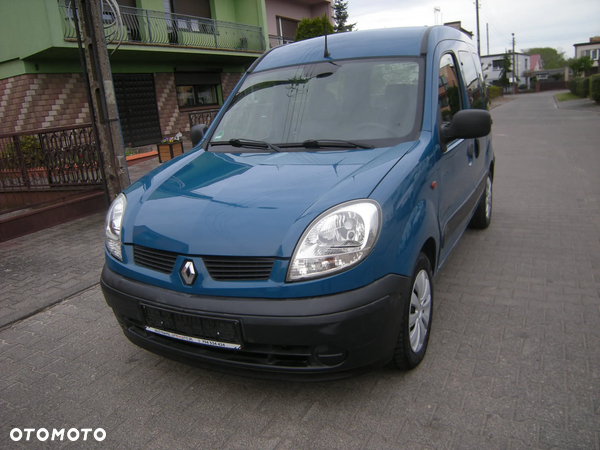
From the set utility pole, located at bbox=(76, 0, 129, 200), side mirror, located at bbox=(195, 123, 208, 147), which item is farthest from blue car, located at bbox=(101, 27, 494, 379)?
utility pole, located at bbox=(76, 0, 129, 200)

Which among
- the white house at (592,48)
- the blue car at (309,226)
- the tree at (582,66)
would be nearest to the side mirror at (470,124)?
the blue car at (309,226)

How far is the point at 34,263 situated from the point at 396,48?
447 cm

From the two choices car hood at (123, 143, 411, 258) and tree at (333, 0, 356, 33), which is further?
tree at (333, 0, 356, 33)

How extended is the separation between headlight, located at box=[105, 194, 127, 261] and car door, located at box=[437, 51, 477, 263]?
1.99 metres

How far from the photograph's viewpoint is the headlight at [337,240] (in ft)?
7.54

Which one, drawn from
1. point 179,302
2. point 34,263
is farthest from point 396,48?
point 34,263

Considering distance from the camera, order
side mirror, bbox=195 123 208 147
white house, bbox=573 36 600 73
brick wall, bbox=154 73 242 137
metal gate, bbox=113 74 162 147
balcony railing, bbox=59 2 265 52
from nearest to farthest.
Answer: side mirror, bbox=195 123 208 147
balcony railing, bbox=59 2 265 52
metal gate, bbox=113 74 162 147
brick wall, bbox=154 73 242 137
white house, bbox=573 36 600 73

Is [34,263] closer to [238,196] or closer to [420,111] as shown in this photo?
[238,196]

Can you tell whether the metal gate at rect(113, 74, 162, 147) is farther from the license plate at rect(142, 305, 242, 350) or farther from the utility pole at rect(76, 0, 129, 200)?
the license plate at rect(142, 305, 242, 350)

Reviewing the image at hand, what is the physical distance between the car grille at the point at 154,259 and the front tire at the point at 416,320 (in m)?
1.22

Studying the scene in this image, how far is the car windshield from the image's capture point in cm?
321

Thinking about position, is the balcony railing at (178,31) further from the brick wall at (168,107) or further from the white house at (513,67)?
the white house at (513,67)

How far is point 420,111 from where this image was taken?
320cm

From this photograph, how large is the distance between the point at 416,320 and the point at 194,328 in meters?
1.27
